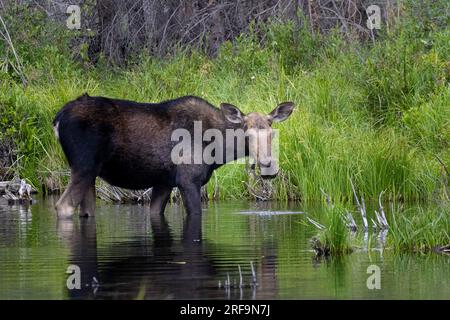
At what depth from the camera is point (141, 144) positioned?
15375 mm

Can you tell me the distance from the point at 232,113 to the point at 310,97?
4495 millimetres

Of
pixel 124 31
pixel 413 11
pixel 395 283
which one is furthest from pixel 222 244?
pixel 124 31

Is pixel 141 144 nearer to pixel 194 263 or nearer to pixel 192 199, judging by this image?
pixel 192 199

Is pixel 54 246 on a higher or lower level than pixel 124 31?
lower

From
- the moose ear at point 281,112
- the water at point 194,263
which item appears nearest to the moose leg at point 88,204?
the water at point 194,263

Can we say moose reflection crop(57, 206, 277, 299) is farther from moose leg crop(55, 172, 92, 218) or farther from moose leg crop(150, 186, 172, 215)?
Result: moose leg crop(150, 186, 172, 215)

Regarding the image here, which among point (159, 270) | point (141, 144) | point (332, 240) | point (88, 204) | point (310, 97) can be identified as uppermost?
point (310, 97)

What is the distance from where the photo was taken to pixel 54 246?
1196cm

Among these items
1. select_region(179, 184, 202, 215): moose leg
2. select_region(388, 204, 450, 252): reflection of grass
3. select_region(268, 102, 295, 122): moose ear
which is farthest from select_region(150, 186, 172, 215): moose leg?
select_region(388, 204, 450, 252): reflection of grass

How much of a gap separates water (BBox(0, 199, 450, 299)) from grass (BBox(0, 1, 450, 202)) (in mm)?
2631

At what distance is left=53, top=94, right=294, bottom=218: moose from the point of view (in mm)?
14891

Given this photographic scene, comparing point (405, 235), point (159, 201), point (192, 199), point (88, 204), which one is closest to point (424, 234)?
point (405, 235)
